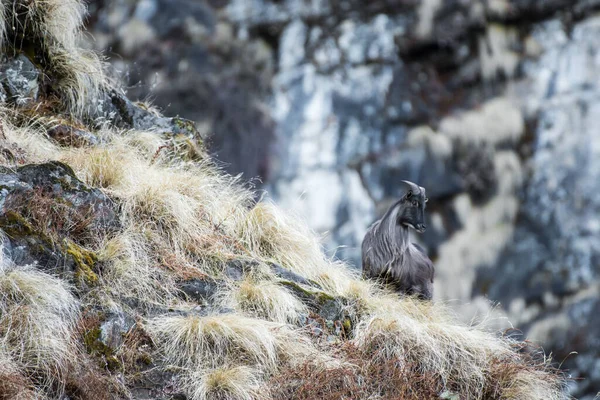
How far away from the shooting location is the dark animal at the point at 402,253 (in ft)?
22.9

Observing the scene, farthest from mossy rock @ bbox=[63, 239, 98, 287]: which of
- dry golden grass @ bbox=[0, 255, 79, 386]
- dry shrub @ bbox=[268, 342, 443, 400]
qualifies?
dry shrub @ bbox=[268, 342, 443, 400]

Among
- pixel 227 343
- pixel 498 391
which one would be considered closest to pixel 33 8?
pixel 227 343

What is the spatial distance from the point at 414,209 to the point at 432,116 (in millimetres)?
12954

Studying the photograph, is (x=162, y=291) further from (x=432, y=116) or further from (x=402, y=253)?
(x=432, y=116)

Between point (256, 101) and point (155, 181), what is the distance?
43.2ft

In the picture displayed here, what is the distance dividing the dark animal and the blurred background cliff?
985 cm

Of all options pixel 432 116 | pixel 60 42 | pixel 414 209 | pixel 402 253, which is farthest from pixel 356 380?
pixel 432 116

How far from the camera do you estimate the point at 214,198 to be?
630 cm

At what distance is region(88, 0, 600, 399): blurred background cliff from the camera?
59.5 ft

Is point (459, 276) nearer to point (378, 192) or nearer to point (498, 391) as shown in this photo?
point (378, 192)

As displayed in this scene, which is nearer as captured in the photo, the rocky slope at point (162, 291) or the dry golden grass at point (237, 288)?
the rocky slope at point (162, 291)

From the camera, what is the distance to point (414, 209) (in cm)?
709

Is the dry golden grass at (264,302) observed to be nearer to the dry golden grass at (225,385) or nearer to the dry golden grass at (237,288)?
the dry golden grass at (237,288)

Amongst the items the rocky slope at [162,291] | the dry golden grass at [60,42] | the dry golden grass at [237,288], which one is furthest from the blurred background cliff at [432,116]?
the dry golden grass at [237,288]
